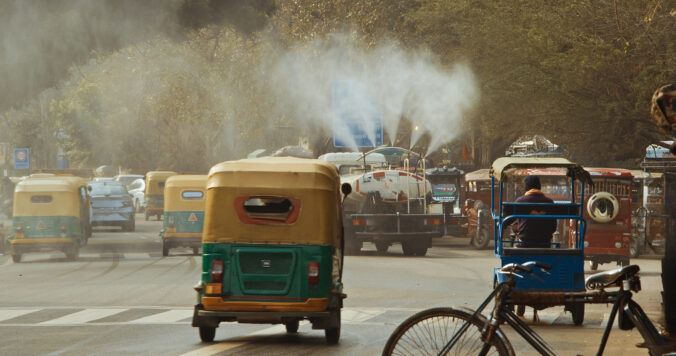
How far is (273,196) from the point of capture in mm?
12266

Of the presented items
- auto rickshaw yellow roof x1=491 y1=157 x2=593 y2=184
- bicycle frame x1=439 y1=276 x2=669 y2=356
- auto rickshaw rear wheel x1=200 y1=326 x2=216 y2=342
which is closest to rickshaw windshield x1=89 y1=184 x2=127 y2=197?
auto rickshaw yellow roof x1=491 y1=157 x2=593 y2=184

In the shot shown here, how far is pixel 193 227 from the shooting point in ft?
91.6

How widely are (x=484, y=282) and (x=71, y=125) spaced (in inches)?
3249

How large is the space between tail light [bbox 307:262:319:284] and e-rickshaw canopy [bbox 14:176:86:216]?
16987 mm

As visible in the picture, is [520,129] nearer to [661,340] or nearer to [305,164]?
[305,164]

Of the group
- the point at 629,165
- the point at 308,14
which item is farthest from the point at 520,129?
the point at 629,165

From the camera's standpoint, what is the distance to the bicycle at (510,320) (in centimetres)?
714

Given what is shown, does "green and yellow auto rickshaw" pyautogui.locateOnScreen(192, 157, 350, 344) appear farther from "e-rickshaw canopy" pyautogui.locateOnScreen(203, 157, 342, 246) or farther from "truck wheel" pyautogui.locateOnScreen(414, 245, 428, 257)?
"truck wheel" pyautogui.locateOnScreen(414, 245, 428, 257)

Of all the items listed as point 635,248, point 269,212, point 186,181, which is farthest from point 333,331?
point 635,248

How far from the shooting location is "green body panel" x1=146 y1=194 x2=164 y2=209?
52.0 m

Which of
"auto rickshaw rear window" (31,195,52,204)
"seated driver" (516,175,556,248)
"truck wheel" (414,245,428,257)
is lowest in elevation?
"truck wheel" (414,245,428,257)

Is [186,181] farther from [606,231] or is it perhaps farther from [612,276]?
[612,276]

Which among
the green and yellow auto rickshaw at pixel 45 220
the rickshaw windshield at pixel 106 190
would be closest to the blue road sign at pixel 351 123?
the rickshaw windshield at pixel 106 190

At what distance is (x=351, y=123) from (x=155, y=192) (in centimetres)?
1777
